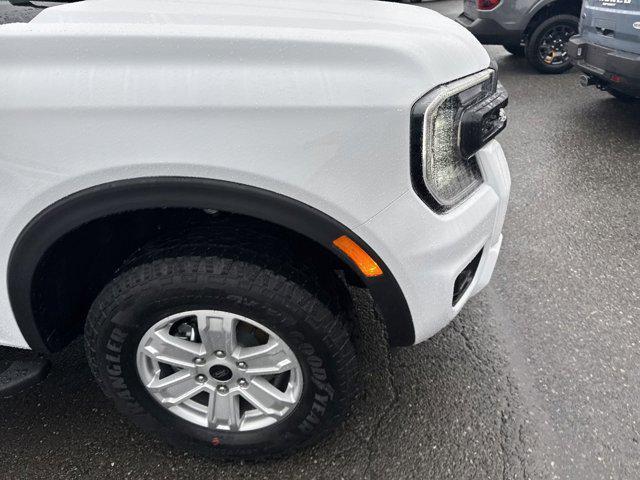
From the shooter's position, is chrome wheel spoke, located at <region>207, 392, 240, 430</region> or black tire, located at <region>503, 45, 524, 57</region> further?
black tire, located at <region>503, 45, 524, 57</region>

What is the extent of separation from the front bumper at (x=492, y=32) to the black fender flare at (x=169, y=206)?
5.96m

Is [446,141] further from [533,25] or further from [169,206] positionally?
[533,25]

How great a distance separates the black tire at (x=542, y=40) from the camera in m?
6.44

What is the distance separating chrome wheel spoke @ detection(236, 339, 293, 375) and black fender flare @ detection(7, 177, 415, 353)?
1.28 ft

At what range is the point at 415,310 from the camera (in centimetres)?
166

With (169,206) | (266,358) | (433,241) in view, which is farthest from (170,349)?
(433,241)

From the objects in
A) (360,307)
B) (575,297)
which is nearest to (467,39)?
(360,307)

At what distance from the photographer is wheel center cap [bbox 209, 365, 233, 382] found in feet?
5.87

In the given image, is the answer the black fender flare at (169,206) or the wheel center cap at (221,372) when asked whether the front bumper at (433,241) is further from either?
the wheel center cap at (221,372)

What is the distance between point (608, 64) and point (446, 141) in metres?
3.69

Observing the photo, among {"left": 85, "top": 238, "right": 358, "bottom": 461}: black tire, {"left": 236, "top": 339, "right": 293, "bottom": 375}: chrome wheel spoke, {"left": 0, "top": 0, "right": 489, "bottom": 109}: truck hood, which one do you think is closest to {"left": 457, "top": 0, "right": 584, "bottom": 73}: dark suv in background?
{"left": 0, "top": 0, "right": 489, "bottom": 109}: truck hood

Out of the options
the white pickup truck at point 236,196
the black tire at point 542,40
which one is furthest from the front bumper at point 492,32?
the white pickup truck at point 236,196

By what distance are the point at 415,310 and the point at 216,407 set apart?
792mm

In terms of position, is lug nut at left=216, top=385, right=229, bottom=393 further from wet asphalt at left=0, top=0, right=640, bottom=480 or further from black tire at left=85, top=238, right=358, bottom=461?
wet asphalt at left=0, top=0, right=640, bottom=480
